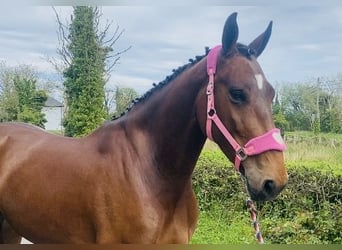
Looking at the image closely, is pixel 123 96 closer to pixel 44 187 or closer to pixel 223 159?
pixel 44 187

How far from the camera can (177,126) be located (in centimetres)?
104

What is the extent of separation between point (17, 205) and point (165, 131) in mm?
531

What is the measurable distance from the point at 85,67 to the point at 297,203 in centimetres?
159

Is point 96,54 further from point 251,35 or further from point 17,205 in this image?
point 17,205

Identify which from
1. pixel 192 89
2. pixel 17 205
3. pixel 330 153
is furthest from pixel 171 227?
pixel 330 153

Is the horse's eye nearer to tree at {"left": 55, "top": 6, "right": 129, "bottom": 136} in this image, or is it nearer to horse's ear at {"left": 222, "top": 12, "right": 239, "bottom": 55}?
horse's ear at {"left": 222, "top": 12, "right": 239, "bottom": 55}

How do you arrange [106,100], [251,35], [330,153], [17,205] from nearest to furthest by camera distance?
1. [17,205]
2. [251,35]
3. [106,100]
4. [330,153]

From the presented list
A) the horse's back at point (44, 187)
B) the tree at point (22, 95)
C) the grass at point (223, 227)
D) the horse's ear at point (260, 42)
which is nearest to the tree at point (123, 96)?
the tree at point (22, 95)

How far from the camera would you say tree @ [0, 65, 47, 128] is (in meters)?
1.77

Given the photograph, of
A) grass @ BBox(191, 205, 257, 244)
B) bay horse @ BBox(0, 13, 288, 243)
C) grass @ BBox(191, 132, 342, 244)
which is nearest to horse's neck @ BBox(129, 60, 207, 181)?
bay horse @ BBox(0, 13, 288, 243)

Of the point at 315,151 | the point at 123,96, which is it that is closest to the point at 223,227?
the point at 315,151

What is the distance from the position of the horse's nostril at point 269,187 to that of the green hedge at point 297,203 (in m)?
1.44

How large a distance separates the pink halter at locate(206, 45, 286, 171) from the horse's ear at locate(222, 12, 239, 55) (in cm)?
3

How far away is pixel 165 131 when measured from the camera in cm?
106
